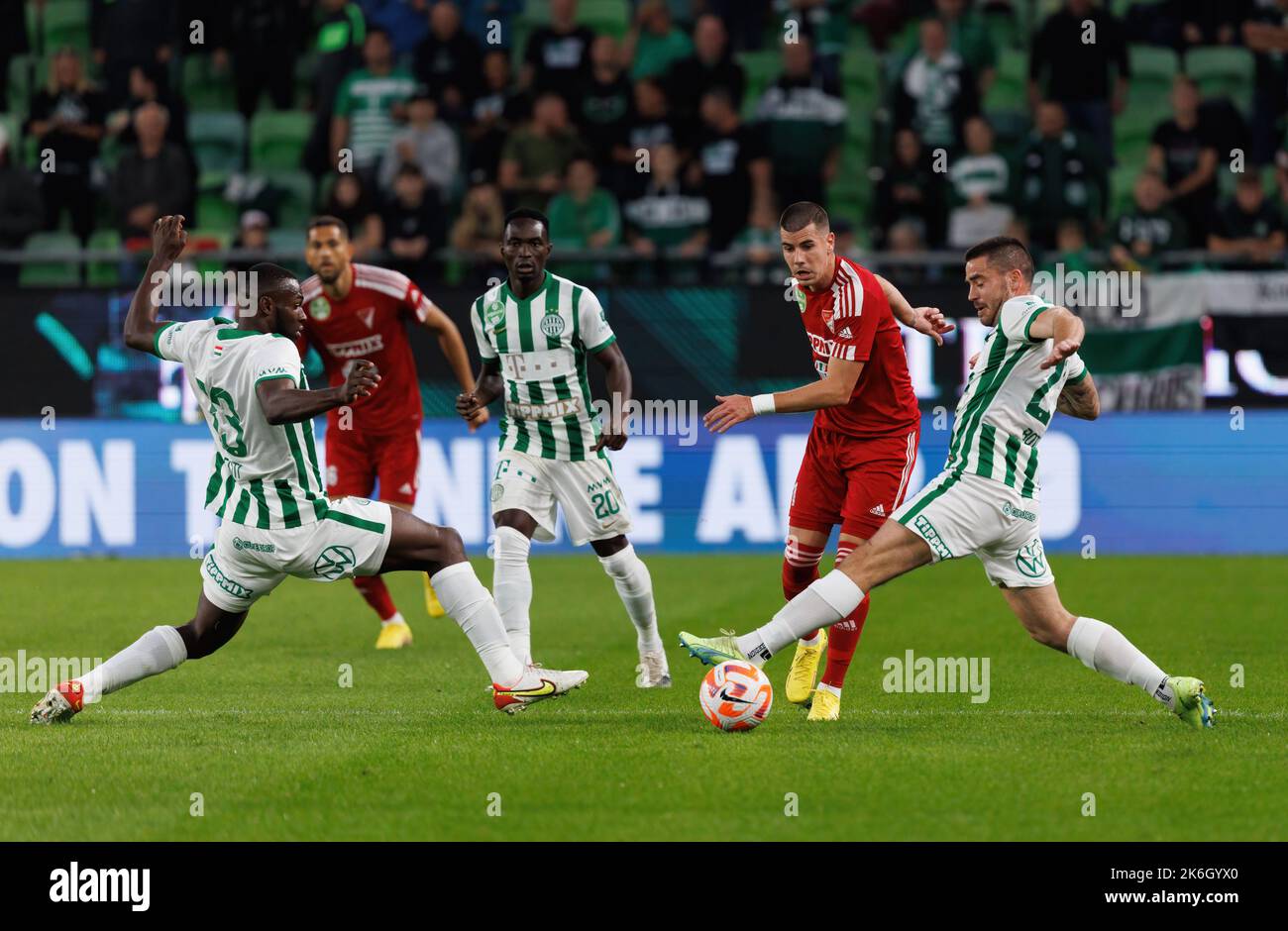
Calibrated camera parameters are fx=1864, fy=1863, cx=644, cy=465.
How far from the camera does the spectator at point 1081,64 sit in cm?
1914

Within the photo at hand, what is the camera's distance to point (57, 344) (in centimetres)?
1684

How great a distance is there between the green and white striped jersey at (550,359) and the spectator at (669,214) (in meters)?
8.67

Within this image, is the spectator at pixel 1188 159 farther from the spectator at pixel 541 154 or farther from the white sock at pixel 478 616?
the white sock at pixel 478 616

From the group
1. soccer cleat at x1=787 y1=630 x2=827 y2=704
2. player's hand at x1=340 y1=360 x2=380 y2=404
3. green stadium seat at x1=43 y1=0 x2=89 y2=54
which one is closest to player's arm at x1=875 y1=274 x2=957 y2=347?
soccer cleat at x1=787 y1=630 x2=827 y2=704

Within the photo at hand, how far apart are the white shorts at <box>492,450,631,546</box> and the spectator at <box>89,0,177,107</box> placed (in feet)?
39.6

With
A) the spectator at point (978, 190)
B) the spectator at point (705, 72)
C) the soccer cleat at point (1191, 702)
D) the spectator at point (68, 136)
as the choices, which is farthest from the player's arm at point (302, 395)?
the spectator at point (68, 136)

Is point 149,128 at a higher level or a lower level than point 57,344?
higher

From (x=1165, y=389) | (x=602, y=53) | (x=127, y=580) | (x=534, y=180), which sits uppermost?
(x=602, y=53)

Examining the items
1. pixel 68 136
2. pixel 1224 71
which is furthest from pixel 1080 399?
pixel 68 136

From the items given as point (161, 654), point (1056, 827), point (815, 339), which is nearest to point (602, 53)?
point (815, 339)

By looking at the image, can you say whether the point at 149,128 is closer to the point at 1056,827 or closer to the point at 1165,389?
the point at 1165,389

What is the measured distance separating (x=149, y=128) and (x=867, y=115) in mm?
7538

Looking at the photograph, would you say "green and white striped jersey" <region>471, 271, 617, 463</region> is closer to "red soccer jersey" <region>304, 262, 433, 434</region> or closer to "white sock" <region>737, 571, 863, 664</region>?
"white sock" <region>737, 571, 863, 664</region>

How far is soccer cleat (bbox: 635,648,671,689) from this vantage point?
9.61 meters
